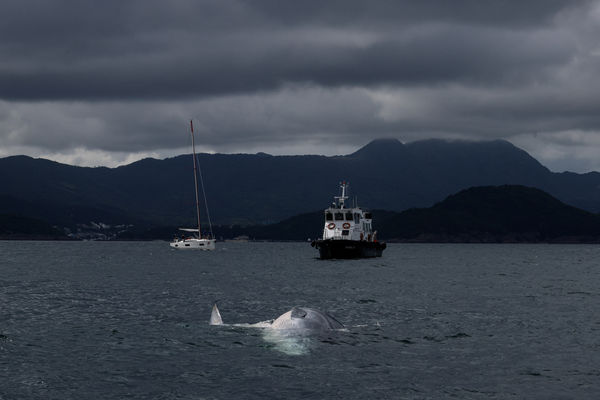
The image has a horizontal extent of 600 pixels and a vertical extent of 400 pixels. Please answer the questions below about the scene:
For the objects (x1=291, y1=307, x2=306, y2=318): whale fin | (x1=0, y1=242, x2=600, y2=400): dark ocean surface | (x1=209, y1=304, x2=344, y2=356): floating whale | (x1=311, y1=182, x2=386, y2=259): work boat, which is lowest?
(x1=0, y1=242, x2=600, y2=400): dark ocean surface

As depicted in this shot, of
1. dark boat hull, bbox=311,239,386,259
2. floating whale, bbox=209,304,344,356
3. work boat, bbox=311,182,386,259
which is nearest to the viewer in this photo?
floating whale, bbox=209,304,344,356

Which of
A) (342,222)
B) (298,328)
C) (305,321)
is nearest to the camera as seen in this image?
Result: (298,328)

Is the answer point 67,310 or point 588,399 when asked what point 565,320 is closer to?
point 588,399

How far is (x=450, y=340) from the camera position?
3341 centimetres

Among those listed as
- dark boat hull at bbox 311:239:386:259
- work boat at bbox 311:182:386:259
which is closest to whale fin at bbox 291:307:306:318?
work boat at bbox 311:182:386:259

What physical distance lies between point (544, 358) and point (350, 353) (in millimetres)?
8142

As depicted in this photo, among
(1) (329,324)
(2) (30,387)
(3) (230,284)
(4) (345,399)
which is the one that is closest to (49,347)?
(2) (30,387)

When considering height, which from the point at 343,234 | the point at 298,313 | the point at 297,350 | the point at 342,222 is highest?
the point at 342,222

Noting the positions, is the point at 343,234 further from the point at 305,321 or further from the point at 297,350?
the point at 297,350

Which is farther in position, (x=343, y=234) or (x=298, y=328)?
(x=343, y=234)

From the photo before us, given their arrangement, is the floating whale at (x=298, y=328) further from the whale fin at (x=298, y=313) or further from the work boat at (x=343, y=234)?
the work boat at (x=343, y=234)

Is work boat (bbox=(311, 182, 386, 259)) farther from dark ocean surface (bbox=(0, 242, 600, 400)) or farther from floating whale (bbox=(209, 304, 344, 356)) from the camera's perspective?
floating whale (bbox=(209, 304, 344, 356))

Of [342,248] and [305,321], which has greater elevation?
[342,248]

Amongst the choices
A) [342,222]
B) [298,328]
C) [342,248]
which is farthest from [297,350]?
[342,222]
